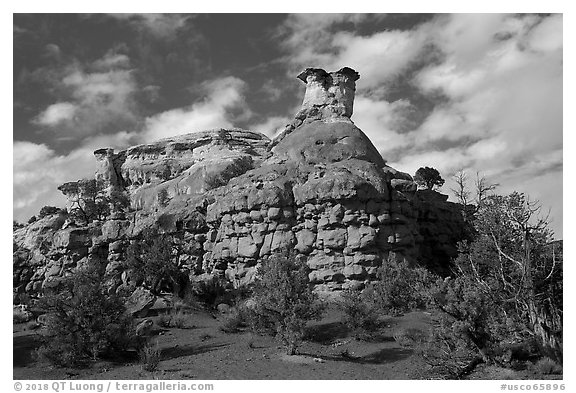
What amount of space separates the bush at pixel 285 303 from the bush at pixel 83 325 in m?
4.95

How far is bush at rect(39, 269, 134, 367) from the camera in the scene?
16734 millimetres

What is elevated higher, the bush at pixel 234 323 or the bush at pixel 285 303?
the bush at pixel 285 303

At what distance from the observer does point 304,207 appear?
25.0 metres

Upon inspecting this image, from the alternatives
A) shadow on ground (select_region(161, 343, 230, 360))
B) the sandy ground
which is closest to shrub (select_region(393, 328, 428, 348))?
the sandy ground

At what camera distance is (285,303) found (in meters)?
17.5

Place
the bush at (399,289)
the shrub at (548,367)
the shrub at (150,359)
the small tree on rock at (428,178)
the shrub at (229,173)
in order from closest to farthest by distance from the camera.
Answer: the shrub at (548,367)
the shrub at (150,359)
the bush at (399,289)
the shrub at (229,173)
the small tree on rock at (428,178)

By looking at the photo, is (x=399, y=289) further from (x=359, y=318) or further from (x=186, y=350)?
(x=186, y=350)

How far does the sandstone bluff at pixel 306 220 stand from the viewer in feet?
78.5

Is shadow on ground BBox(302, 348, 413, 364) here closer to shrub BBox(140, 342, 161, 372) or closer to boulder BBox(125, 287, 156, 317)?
shrub BBox(140, 342, 161, 372)

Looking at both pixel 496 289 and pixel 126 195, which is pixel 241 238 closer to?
pixel 496 289

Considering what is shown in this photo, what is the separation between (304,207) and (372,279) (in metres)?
4.96

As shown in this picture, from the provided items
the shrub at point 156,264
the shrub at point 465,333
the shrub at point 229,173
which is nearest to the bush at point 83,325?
the shrub at point 156,264

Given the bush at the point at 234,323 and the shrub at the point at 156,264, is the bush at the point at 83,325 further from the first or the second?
the shrub at the point at 156,264

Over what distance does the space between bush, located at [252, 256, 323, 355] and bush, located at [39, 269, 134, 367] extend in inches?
195
